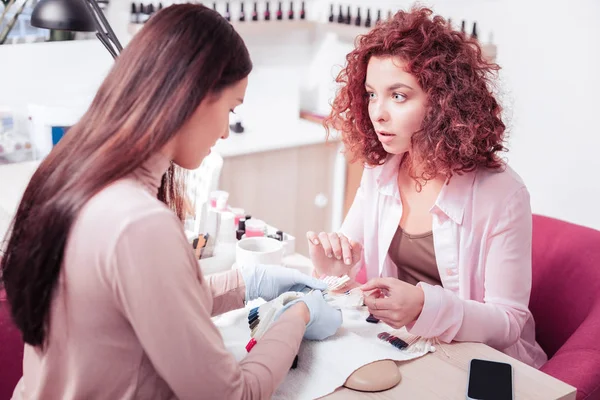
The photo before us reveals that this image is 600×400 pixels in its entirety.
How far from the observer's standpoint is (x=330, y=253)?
152cm

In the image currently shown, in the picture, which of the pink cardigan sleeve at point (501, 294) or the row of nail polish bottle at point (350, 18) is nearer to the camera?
the pink cardigan sleeve at point (501, 294)

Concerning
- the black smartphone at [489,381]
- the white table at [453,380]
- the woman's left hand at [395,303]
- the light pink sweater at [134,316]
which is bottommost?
the white table at [453,380]

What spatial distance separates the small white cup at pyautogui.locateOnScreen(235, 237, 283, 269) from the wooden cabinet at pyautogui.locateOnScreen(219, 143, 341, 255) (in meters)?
1.27

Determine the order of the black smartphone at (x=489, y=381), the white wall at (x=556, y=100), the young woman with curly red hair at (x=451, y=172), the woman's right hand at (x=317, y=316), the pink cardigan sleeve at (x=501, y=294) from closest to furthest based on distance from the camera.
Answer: the black smartphone at (x=489, y=381) → the woman's right hand at (x=317, y=316) → the pink cardigan sleeve at (x=501, y=294) → the young woman with curly red hair at (x=451, y=172) → the white wall at (x=556, y=100)

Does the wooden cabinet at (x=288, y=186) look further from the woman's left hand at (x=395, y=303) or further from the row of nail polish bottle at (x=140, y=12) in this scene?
the woman's left hand at (x=395, y=303)

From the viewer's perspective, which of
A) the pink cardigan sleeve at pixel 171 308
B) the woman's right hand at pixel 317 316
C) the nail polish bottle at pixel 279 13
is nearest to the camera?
the pink cardigan sleeve at pixel 171 308

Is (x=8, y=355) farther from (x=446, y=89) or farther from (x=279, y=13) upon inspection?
(x=279, y=13)

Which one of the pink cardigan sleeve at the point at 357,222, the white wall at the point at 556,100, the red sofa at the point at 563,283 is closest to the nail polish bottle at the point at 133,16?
the white wall at the point at 556,100

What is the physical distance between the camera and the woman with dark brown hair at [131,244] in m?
0.85

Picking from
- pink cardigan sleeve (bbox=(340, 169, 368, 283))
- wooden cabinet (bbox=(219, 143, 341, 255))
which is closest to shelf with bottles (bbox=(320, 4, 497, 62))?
wooden cabinet (bbox=(219, 143, 341, 255))

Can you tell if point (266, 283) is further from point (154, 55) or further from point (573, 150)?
point (573, 150)

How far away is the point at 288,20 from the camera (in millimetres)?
3396

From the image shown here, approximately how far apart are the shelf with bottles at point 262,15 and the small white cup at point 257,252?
1718 mm

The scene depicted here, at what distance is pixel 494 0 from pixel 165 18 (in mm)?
2127
